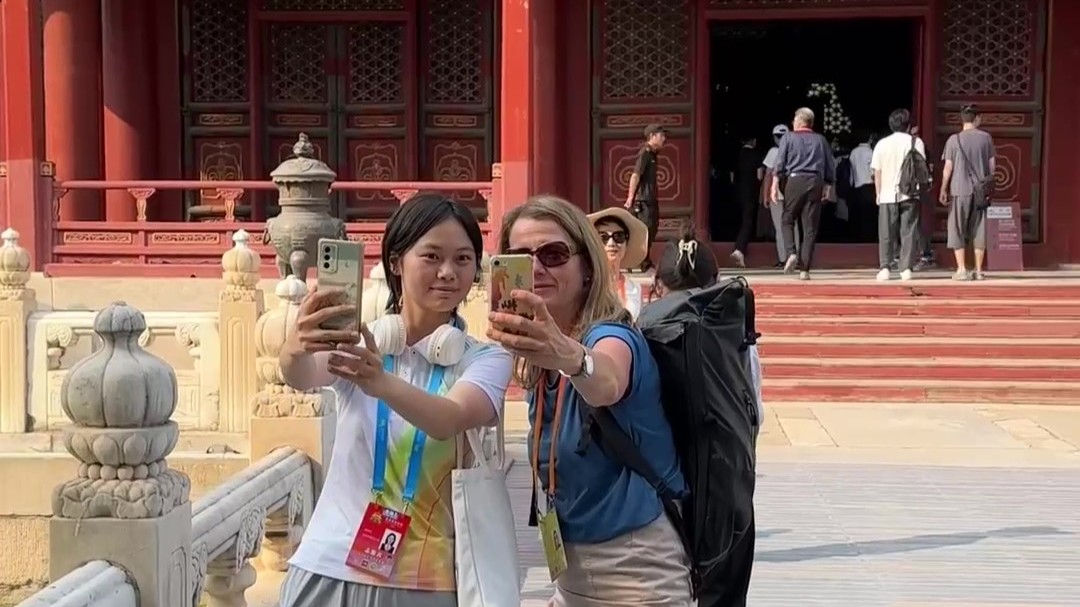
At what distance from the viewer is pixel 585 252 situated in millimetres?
2568

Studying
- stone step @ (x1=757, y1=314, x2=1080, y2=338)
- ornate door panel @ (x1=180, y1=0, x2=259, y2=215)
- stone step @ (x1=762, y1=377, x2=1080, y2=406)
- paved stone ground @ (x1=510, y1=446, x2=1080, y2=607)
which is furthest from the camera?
ornate door panel @ (x1=180, y1=0, x2=259, y2=215)

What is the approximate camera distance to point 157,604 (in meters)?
3.16

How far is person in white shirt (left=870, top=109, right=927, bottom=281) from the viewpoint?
12.2 meters

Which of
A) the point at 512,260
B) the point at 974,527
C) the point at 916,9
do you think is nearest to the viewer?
the point at 512,260

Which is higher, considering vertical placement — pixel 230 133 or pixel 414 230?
pixel 230 133

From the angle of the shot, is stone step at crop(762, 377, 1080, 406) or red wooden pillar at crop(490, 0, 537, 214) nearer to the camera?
stone step at crop(762, 377, 1080, 406)

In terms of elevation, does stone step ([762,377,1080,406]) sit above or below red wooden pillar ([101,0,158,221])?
below

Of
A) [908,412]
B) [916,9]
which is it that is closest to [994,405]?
[908,412]

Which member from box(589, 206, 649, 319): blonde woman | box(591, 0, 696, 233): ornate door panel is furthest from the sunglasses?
box(591, 0, 696, 233): ornate door panel

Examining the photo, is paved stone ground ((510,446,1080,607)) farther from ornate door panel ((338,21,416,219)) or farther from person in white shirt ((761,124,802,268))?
ornate door panel ((338,21,416,219))

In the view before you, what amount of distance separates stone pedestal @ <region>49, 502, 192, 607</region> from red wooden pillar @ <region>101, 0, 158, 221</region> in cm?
1214

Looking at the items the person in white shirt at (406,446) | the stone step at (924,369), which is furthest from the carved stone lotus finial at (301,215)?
the person in white shirt at (406,446)

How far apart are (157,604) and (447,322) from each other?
1.14m

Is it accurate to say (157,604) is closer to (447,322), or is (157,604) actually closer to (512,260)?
(447,322)
